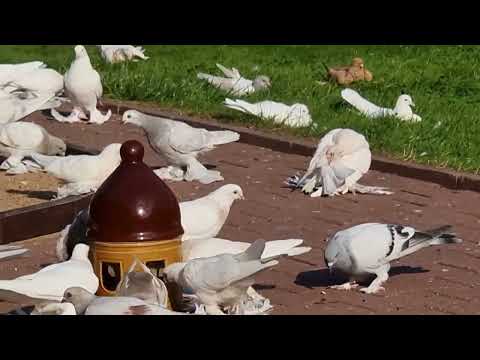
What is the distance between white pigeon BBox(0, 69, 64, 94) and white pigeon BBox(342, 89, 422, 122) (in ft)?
7.54

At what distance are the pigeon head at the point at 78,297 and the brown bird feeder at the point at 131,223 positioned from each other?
0.34 meters

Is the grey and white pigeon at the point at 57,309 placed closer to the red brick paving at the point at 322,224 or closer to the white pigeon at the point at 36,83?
the red brick paving at the point at 322,224

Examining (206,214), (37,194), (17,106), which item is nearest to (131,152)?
(206,214)

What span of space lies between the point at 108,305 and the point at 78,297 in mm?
283

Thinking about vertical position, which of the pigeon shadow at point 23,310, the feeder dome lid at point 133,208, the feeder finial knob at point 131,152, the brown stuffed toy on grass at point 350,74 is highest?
the feeder finial knob at point 131,152

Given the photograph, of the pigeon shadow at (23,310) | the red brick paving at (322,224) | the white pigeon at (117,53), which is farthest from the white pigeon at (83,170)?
the white pigeon at (117,53)

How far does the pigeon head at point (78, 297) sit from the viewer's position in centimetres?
505

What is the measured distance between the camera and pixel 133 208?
5.36m

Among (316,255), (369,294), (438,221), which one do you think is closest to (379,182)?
(438,221)

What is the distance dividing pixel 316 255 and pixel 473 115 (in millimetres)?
3849

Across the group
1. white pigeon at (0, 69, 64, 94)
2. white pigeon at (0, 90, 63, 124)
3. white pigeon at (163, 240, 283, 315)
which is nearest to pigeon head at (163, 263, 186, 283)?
white pigeon at (163, 240, 283, 315)
